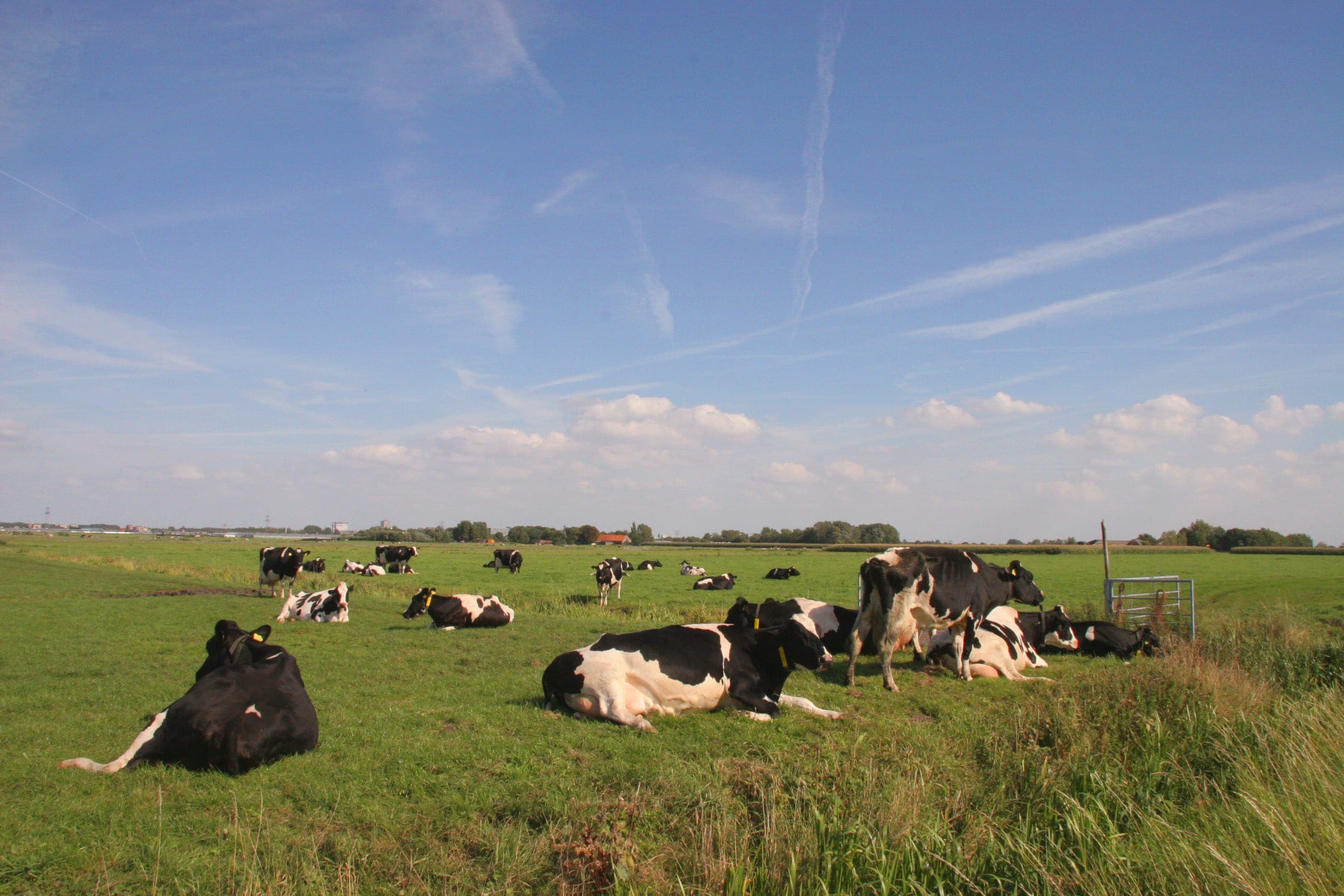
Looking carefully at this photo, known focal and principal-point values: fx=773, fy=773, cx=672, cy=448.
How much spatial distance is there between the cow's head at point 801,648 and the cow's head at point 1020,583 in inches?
223

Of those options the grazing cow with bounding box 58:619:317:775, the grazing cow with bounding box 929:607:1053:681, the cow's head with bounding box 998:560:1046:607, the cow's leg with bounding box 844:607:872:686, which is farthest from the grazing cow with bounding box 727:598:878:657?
the grazing cow with bounding box 58:619:317:775

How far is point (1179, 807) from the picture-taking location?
23.0 ft

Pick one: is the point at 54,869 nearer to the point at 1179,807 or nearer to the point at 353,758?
the point at 353,758

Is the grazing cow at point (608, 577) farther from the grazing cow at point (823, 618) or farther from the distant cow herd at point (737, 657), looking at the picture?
the distant cow herd at point (737, 657)

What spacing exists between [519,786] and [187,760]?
2994 millimetres

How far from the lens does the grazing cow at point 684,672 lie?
884cm

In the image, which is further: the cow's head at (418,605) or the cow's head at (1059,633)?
the cow's head at (418,605)

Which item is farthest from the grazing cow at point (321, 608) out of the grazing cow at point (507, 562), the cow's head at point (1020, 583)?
the grazing cow at point (507, 562)

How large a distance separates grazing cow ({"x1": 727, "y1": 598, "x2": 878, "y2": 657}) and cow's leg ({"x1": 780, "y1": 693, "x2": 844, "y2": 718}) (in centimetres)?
282

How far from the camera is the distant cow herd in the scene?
272 inches

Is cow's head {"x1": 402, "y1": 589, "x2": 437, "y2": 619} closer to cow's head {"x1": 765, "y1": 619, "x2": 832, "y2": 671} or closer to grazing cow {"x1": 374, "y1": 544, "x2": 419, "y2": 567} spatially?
cow's head {"x1": 765, "y1": 619, "x2": 832, "y2": 671}

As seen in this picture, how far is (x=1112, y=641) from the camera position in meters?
15.3

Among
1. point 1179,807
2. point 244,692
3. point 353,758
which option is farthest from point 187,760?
point 1179,807

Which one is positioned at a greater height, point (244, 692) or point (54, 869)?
point (244, 692)
